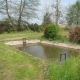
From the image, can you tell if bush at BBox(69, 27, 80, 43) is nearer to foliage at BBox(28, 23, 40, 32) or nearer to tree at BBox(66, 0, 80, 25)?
foliage at BBox(28, 23, 40, 32)

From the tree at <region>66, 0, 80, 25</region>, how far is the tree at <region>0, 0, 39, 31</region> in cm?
649

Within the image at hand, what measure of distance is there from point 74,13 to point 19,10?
931 cm

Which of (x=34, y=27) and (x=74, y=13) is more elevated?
(x=74, y=13)

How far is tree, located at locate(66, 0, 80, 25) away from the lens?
3200 cm

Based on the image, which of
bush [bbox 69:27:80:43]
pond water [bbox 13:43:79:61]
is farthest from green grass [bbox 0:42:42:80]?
bush [bbox 69:27:80:43]

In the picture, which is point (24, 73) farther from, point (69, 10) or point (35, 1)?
point (69, 10)

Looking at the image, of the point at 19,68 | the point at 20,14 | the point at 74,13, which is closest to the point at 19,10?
the point at 20,14

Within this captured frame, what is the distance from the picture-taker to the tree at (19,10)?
27484 mm

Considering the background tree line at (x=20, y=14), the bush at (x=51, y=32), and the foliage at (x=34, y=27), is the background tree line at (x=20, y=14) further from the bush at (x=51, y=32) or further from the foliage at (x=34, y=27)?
the bush at (x=51, y=32)

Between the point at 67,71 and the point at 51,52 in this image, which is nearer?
the point at 67,71

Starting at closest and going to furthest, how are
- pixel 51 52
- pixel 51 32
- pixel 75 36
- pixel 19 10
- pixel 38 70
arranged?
1. pixel 38 70
2. pixel 51 52
3. pixel 75 36
4. pixel 51 32
5. pixel 19 10

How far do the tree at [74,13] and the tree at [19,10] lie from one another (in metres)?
6.49

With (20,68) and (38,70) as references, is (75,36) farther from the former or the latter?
(20,68)

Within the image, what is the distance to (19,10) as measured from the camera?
92.0 ft
